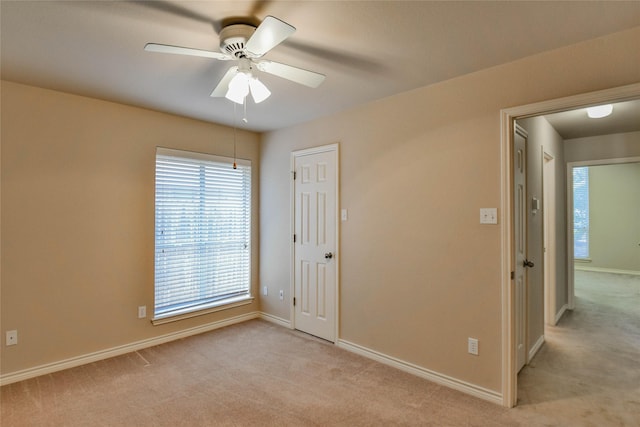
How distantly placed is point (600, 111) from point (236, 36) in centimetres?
352

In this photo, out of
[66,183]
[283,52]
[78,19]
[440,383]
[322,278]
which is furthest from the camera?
[322,278]

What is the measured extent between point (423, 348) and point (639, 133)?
428 centimetres

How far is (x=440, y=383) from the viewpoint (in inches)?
103

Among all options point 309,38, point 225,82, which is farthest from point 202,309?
point 309,38

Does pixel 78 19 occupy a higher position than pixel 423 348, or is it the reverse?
pixel 78 19

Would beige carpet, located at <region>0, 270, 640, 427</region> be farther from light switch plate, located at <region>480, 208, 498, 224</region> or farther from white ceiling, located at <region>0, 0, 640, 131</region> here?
white ceiling, located at <region>0, 0, 640, 131</region>

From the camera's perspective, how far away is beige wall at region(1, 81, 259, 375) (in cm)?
264

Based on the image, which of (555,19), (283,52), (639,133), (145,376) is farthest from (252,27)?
(639,133)

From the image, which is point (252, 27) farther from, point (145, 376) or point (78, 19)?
point (145, 376)

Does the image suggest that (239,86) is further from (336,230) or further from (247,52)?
(336,230)

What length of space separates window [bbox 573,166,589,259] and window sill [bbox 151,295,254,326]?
7.76m

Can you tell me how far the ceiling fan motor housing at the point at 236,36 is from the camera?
1756 millimetres

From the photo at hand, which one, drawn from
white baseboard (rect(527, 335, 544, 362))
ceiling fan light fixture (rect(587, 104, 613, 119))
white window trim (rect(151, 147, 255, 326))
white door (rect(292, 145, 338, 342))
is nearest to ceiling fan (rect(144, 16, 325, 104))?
white door (rect(292, 145, 338, 342))

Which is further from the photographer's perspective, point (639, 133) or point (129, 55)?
point (639, 133)
